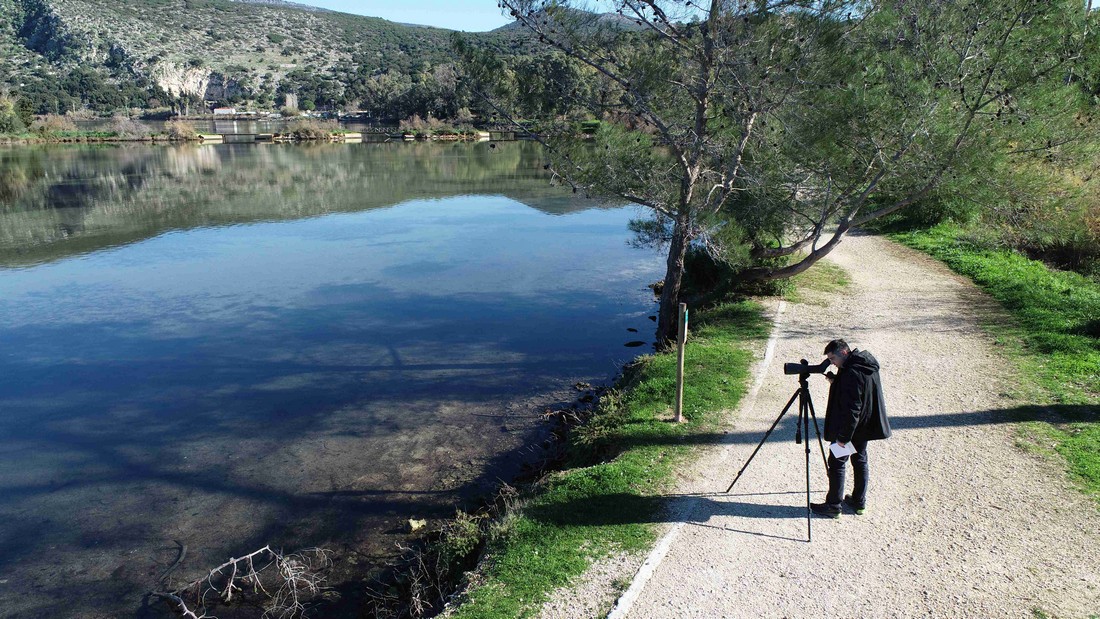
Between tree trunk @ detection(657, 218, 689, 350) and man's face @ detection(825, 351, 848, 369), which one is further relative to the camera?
tree trunk @ detection(657, 218, 689, 350)

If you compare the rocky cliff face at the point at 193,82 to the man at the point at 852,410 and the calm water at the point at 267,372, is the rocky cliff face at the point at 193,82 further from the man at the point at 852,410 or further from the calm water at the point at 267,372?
the man at the point at 852,410

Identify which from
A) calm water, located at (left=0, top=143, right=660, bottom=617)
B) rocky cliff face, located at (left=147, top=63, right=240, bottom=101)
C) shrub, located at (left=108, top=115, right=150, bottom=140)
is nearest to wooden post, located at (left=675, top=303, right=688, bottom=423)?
calm water, located at (left=0, top=143, right=660, bottom=617)

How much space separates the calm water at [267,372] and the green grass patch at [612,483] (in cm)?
169

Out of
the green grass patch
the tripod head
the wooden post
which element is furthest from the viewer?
the wooden post

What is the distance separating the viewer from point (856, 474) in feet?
21.3

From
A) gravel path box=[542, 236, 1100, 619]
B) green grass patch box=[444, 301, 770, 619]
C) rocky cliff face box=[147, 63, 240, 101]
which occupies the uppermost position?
rocky cliff face box=[147, 63, 240, 101]

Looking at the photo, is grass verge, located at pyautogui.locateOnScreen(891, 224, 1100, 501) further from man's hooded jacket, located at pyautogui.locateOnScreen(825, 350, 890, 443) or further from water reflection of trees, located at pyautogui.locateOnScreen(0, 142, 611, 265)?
water reflection of trees, located at pyautogui.locateOnScreen(0, 142, 611, 265)

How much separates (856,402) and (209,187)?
1618 inches

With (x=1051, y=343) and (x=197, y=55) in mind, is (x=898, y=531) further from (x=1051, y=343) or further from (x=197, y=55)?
(x=197, y=55)

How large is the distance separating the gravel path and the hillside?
308 feet

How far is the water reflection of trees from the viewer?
1133 inches

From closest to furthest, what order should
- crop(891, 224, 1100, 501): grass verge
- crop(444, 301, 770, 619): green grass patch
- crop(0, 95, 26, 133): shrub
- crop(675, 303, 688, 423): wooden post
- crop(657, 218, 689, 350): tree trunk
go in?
crop(444, 301, 770, 619): green grass patch
crop(891, 224, 1100, 501): grass verge
crop(675, 303, 688, 423): wooden post
crop(657, 218, 689, 350): tree trunk
crop(0, 95, 26, 133): shrub

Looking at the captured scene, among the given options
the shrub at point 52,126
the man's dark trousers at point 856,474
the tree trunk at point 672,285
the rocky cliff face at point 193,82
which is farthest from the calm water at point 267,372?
the rocky cliff face at point 193,82

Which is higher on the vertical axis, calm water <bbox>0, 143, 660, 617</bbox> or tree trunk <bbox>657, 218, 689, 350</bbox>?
tree trunk <bbox>657, 218, 689, 350</bbox>
